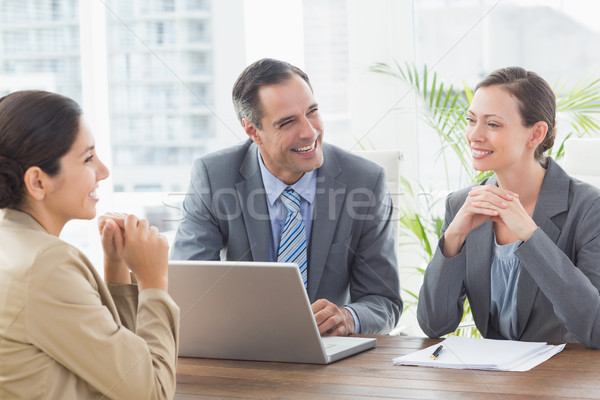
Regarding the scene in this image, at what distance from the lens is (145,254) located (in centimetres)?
127

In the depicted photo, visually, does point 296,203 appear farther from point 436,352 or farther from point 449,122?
point 449,122

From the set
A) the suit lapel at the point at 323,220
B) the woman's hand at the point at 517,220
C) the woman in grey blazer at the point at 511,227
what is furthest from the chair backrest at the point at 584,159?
the suit lapel at the point at 323,220

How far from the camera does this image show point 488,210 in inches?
66.3

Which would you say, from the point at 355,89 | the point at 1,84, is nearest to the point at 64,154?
the point at 355,89

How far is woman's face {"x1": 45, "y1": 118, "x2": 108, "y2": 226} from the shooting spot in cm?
121

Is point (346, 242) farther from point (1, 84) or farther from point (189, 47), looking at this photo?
point (1, 84)

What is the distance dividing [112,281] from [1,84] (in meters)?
3.69

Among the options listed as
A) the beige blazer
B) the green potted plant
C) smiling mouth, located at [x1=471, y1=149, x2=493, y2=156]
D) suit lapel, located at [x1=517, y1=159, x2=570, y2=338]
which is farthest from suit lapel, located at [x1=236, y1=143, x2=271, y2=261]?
the green potted plant

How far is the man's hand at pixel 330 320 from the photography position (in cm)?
171

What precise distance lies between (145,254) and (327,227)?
2.88ft

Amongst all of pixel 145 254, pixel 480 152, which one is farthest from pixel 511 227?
pixel 145 254

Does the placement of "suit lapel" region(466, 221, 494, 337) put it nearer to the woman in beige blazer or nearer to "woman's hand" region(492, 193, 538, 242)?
"woman's hand" region(492, 193, 538, 242)

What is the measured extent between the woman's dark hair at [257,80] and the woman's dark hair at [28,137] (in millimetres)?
1036

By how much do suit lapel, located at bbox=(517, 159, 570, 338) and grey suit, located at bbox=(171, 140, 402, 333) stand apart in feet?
1.31
